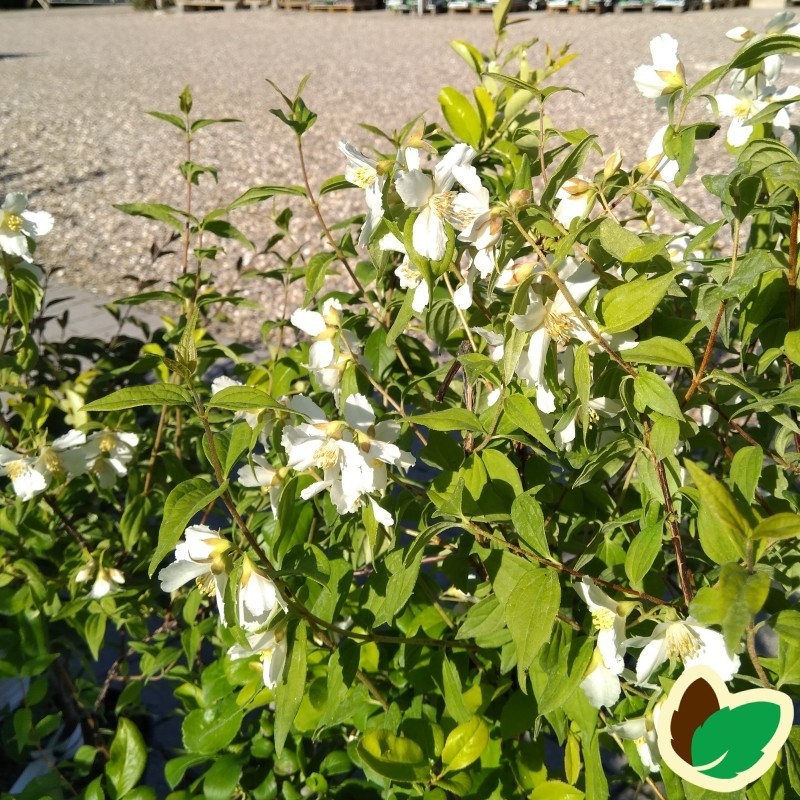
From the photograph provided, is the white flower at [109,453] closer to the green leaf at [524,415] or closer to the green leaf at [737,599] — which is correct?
the green leaf at [524,415]

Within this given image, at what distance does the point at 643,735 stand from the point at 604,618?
0.16m

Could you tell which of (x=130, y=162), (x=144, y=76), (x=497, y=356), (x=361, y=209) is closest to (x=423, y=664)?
(x=497, y=356)

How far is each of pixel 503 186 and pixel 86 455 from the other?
2.28ft

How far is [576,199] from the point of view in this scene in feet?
2.43

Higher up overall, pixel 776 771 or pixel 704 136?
pixel 704 136

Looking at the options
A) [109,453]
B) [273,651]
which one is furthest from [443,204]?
[109,453]

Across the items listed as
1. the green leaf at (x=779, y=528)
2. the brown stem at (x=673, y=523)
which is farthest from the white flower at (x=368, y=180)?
the green leaf at (x=779, y=528)

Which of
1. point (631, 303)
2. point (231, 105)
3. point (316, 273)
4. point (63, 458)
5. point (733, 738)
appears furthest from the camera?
point (231, 105)

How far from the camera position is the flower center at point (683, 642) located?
63cm

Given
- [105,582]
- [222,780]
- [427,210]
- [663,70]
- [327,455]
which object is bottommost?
[222,780]

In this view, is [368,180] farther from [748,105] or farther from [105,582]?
[105,582]

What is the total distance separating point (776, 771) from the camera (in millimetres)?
648

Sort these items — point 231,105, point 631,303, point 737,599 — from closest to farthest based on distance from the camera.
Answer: point 737,599 → point 631,303 → point 231,105

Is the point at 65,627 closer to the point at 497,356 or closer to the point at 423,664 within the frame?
the point at 423,664
